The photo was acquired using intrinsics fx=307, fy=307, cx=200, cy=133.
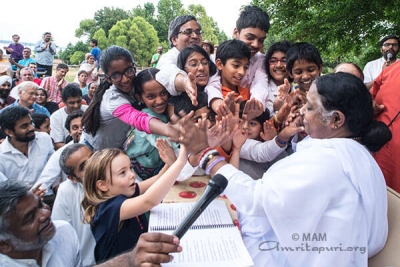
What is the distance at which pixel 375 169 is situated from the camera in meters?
1.33

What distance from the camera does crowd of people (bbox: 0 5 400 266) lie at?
4.22 ft

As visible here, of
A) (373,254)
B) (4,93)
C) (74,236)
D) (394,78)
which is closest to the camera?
(373,254)

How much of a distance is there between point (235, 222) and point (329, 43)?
300 inches

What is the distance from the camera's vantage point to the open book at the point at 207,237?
1.22 metres

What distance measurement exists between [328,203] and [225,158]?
0.92 meters

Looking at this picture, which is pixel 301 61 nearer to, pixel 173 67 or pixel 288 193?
pixel 173 67

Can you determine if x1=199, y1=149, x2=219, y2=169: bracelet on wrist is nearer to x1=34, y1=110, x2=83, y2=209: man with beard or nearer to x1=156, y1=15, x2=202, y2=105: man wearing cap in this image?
x1=156, y1=15, x2=202, y2=105: man wearing cap

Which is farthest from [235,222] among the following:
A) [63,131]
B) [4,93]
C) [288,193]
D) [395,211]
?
[4,93]

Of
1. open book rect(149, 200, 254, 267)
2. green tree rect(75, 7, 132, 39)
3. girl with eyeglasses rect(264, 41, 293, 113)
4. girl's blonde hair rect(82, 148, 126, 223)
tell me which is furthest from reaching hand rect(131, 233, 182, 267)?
green tree rect(75, 7, 132, 39)

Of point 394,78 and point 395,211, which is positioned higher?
point 394,78

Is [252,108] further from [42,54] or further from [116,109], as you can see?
[42,54]

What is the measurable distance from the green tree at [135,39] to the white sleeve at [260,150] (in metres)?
30.6

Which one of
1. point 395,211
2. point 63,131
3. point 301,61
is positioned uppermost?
point 301,61

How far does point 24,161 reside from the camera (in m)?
3.19
